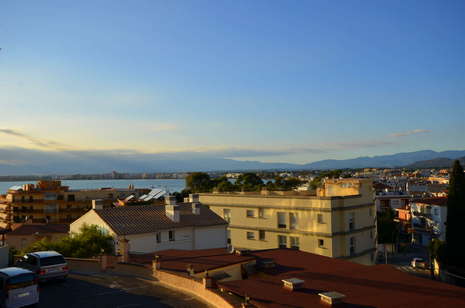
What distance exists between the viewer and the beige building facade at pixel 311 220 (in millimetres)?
44406

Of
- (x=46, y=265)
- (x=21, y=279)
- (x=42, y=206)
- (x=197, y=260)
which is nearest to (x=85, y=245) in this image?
(x=46, y=265)

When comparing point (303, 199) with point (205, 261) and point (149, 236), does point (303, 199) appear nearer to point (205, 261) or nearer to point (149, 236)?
point (149, 236)

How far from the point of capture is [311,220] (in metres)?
45.6

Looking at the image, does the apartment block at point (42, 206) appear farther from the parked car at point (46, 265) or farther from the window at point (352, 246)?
the parked car at point (46, 265)

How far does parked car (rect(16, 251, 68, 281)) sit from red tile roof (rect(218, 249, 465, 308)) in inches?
346

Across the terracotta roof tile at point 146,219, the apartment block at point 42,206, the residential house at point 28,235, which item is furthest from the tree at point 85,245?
the apartment block at point 42,206

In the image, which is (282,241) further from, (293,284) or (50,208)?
(50,208)

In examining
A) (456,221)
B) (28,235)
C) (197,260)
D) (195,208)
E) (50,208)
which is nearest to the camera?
(197,260)

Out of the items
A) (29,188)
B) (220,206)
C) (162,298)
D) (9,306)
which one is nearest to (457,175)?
(220,206)

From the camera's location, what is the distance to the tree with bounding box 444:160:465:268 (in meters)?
42.9

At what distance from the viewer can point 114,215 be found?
34.8 meters

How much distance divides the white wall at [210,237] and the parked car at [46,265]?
15855mm

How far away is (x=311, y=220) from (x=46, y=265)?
30.0 meters

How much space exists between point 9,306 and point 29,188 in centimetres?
9658
